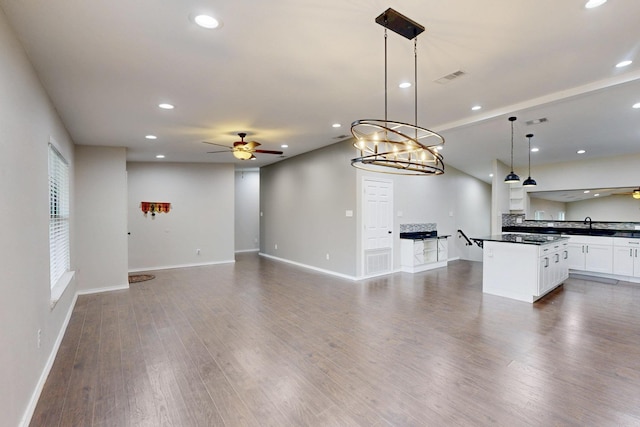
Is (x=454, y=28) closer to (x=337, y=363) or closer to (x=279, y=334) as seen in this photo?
(x=337, y=363)

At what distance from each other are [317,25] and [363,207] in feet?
14.0

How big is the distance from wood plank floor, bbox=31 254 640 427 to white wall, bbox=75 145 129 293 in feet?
2.35

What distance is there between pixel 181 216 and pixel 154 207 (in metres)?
0.66

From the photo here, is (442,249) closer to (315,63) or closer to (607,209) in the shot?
(607,209)

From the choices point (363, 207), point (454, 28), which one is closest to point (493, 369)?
point (454, 28)

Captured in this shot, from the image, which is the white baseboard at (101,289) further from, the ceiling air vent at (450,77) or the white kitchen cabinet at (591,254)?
the white kitchen cabinet at (591,254)

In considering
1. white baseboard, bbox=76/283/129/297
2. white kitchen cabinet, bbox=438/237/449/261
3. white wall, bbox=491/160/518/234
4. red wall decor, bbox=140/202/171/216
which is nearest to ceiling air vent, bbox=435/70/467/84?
white kitchen cabinet, bbox=438/237/449/261

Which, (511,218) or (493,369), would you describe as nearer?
(493,369)

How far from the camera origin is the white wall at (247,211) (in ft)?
34.8

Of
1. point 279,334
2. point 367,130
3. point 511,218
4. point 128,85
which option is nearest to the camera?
point 128,85

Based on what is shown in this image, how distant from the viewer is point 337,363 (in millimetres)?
2908

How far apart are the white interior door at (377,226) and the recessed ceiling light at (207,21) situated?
4.46 meters

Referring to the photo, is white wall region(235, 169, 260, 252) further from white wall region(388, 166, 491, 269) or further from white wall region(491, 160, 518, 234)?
white wall region(491, 160, 518, 234)

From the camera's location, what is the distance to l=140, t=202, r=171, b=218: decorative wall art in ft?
25.1
